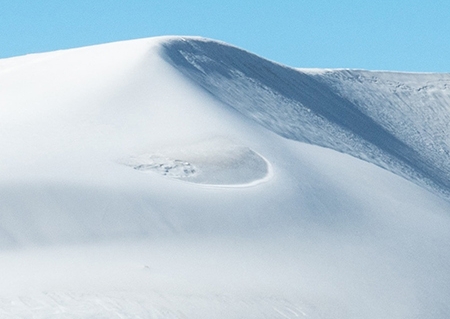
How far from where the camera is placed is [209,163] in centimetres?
1564

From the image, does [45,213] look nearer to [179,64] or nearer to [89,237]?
[89,237]

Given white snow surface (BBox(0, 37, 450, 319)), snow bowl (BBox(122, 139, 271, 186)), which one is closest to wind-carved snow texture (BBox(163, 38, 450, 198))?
white snow surface (BBox(0, 37, 450, 319))

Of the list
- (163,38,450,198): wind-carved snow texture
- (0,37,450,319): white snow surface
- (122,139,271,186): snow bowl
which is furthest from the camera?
(163,38,450,198): wind-carved snow texture

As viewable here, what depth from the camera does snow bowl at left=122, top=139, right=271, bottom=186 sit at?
15062mm

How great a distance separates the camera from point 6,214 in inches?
498

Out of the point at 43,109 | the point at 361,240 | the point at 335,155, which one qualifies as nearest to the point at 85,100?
the point at 43,109

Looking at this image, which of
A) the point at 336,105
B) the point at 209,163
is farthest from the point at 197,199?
the point at 336,105

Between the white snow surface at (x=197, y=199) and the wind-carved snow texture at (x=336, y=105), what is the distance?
0.10m

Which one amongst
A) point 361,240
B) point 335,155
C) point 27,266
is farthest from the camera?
point 335,155

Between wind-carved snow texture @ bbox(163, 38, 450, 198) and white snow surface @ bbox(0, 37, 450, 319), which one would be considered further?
wind-carved snow texture @ bbox(163, 38, 450, 198)

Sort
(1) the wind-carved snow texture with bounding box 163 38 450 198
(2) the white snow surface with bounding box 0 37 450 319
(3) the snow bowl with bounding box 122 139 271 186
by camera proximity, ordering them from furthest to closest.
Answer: (1) the wind-carved snow texture with bounding box 163 38 450 198, (3) the snow bowl with bounding box 122 139 271 186, (2) the white snow surface with bounding box 0 37 450 319

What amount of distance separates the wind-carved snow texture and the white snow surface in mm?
99

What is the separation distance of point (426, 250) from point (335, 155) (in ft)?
14.0

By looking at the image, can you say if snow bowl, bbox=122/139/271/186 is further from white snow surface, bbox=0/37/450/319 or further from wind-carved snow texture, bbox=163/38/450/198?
wind-carved snow texture, bbox=163/38/450/198
